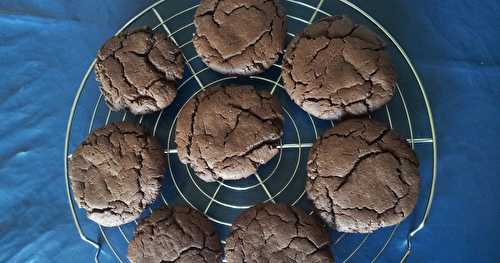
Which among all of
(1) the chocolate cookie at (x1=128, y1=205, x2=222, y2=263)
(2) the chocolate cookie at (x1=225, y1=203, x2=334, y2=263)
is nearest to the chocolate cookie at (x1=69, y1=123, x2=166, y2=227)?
(1) the chocolate cookie at (x1=128, y1=205, x2=222, y2=263)

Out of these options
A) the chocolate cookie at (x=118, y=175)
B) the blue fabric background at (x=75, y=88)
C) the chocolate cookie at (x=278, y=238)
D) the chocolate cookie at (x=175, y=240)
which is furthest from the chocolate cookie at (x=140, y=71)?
A: the chocolate cookie at (x=278, y=238)

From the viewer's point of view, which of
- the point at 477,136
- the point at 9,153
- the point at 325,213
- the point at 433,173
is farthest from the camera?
the point at 9,153

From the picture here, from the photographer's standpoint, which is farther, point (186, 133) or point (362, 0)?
point (362, 0)

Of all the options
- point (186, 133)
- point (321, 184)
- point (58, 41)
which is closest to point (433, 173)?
point (321, 184)

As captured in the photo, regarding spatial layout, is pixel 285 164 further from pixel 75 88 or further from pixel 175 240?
pixel 75 88

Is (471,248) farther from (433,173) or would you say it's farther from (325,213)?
(325,213)

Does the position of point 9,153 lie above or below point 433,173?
above

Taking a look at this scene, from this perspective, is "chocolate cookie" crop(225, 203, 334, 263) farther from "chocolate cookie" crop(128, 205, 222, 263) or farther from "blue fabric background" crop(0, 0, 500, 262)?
"blue fabric background" crop(0, 0, 500, 262)
